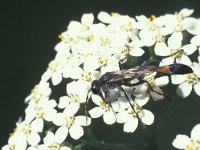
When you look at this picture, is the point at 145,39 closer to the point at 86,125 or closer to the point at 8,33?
the point at 86,125

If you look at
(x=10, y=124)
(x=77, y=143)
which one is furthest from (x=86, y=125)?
(x=10, y=124)

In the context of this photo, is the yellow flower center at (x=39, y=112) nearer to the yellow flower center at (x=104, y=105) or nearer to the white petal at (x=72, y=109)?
the white petal at (x=72, y=109)

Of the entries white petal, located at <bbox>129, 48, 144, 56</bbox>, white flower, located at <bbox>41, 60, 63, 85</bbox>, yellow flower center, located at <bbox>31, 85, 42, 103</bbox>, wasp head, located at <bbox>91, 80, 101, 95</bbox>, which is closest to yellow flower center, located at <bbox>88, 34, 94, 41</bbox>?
white flower, located at <bbox>41, 60, 63, 85</bbox>

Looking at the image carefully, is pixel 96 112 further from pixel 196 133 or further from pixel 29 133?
pixel 196 133

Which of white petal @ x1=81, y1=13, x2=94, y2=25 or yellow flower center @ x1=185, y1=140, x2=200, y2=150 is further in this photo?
white petal @ x1=81, y1=13, x2=94, y2=25

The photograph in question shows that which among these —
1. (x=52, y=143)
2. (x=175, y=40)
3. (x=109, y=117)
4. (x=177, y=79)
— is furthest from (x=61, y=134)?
(x=175, y=40)

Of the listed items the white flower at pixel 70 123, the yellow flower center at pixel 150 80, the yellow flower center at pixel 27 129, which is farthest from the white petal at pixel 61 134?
the yellow flower center at pixel 150 80

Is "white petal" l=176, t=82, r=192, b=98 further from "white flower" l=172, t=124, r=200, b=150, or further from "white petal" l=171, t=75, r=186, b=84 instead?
"white flower" l=172, t=124, r=200, b=150
